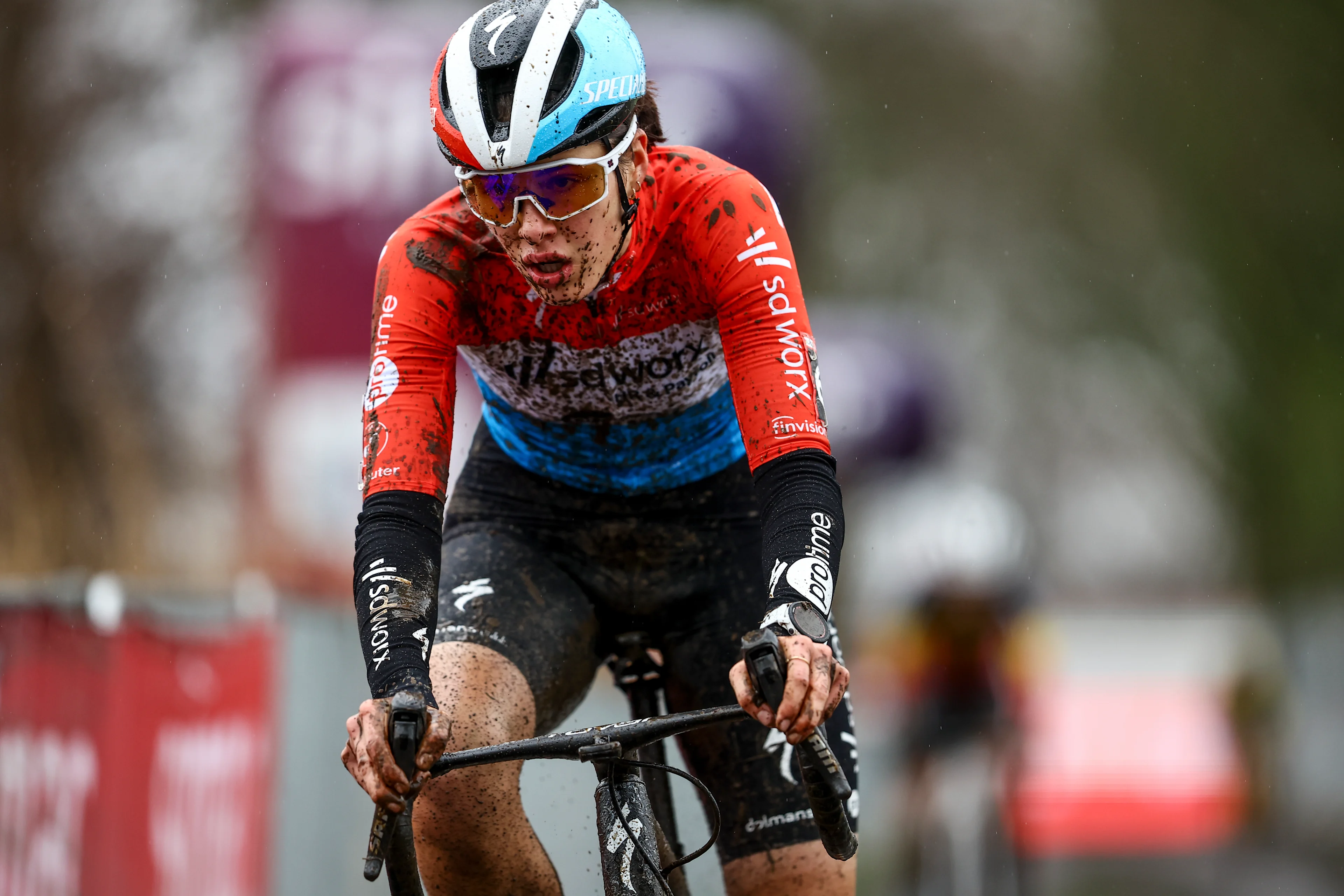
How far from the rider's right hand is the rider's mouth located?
3.19 ft

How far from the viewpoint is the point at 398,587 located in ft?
11.3

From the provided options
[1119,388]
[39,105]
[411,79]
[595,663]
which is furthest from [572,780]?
[1119,388]

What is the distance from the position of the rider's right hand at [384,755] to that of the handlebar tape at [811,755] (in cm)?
65

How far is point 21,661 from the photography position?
494 cm

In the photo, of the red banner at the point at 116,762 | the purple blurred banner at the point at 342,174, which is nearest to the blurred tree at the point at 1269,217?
the purple blurred banner at the point at 342,174

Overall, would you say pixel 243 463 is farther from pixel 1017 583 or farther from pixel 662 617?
pixel 662 617

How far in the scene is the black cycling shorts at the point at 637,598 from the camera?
13.1 ft

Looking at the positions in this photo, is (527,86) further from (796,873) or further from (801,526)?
(796,873)

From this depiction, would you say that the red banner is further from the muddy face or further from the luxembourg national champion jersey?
the muddy face

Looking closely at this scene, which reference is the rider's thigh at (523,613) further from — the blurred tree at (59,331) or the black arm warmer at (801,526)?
the blurred tree at (59,331)

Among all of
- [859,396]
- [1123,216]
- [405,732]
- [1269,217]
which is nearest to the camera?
[405,732]

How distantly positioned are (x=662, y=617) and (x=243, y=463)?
1108 cm

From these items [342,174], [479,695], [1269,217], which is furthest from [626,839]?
[1269,217]

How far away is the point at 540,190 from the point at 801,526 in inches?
36.3
